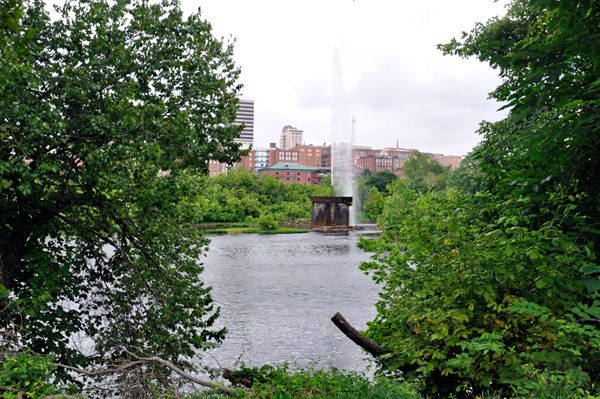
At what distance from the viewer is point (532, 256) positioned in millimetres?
4312

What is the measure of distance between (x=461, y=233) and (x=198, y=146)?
14.6 ft

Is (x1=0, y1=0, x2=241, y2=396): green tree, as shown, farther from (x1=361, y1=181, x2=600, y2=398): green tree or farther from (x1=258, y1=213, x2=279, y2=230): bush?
(x1=258, y1=213, x2=279, y2=230): bush

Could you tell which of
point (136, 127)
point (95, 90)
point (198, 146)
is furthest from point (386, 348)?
point (95, 90)

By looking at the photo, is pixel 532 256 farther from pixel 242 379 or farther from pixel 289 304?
pixel 289 304

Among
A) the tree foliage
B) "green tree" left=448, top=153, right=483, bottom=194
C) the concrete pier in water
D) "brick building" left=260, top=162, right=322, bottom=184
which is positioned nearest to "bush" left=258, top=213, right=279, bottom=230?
the concrete pier in water

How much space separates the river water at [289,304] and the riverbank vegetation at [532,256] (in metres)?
4.99

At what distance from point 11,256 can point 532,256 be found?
720 cm

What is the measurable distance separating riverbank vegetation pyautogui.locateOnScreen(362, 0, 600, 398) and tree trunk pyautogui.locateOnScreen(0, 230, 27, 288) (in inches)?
Answer: 231

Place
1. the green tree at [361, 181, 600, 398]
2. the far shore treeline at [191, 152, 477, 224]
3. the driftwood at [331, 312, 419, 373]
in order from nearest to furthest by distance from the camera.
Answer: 1. the green tree at [361, 181, 600, 398]
2. the driftwood at [331, 312, 419, 373]
3. the far shore treeline at [191, 152, 477, 224]

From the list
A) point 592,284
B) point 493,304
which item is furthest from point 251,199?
point 592,284

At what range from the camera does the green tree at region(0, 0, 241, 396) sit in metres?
6.32

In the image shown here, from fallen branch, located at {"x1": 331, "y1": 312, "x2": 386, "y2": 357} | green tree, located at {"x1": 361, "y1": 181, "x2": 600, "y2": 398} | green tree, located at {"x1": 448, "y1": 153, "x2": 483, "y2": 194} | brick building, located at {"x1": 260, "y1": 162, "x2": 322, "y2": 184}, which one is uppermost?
brick building, located at {"x1": 260, "y1": 162, "x2": 322, "y2": 184}

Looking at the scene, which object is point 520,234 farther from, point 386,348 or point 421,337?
point 386,348

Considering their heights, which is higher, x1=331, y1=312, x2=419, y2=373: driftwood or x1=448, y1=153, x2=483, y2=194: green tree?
x1=448, y1=153, x2=483, y2=194: green tree
